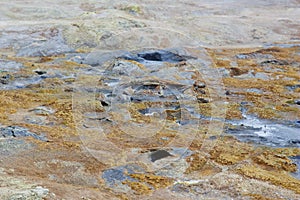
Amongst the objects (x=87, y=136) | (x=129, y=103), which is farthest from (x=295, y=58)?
(x=87, y=136)

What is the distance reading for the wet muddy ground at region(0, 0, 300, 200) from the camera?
1520 cm

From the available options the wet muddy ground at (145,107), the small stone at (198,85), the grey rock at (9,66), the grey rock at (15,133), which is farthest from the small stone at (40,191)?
the grey rock at (9,66)

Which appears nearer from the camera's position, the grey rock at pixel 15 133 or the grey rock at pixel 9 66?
the grey rock at pixel 15 133

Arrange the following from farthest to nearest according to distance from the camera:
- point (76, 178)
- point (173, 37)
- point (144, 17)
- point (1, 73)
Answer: point (144, 17) < point (173, 37) < point (1, 73) < point (76, 178)

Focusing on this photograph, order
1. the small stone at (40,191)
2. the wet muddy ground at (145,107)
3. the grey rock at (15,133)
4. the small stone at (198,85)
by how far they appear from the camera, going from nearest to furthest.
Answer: the small stone at (40,191), the wet muddy ground at (145,107), the grey rock at (15,133), the small stone at (198,85)

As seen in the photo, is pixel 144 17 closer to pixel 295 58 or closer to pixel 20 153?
pixel 295 58

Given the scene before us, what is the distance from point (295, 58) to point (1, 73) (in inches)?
1046

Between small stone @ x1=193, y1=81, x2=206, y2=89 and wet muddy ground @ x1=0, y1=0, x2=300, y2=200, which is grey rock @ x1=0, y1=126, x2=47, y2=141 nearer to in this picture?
wet muddy ground @ x1=0, y1=0, x2=300, y2=200

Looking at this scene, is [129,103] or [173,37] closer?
[129,103]

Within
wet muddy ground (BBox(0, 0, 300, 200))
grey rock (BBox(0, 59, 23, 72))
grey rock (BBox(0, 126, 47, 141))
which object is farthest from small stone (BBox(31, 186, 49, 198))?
grey rock (BBox(0, 59, 23, 72))

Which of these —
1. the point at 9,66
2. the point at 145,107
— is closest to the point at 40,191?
the point at 145,107

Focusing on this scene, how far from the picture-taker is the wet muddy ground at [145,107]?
15195 millimetres

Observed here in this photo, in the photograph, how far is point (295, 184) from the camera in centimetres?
1558

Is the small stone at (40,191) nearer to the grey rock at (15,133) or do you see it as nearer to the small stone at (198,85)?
the grey rock at (15,133)
